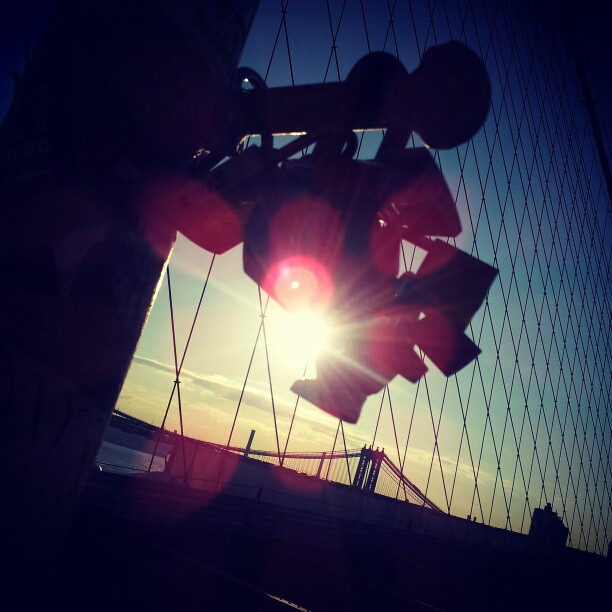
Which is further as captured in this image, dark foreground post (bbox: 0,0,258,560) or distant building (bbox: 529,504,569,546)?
distant building (bbox: 529,504,569,546)

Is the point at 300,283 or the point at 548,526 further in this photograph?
the point at 548,526

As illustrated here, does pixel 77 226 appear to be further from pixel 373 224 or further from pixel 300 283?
pixel 373 224

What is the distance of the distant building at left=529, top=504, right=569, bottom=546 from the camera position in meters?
15.8

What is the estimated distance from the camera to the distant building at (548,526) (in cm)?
1577

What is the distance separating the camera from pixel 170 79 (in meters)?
1.12

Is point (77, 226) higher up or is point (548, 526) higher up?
point (77, 226)

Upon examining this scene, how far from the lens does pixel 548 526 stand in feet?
52.7

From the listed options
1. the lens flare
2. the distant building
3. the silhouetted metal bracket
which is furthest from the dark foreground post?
the distant building

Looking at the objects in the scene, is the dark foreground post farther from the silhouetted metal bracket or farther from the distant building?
the distant building

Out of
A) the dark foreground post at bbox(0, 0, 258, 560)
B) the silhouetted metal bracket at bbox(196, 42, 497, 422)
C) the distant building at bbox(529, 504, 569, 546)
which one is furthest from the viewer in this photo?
the distant building at bbox(529, 504, 569, 546)

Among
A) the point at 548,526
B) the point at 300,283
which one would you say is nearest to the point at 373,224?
the point at 300,283

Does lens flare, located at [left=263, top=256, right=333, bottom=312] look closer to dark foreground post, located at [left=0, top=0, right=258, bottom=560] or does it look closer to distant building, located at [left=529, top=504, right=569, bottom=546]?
dark foreground post, located at [left=0, top=0, right=258, bottom=560]

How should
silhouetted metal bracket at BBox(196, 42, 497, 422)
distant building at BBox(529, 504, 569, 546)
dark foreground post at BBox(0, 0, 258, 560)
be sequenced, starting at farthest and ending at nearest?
distant building at BBox(529, 504, 569, 546) < dark foreground post at BBox(0, 0, 258, 560) < silhouetted metal bracket at BBox(196, 42, 497, 422)

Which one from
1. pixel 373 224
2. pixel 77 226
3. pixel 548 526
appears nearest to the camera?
pixel 373 224
